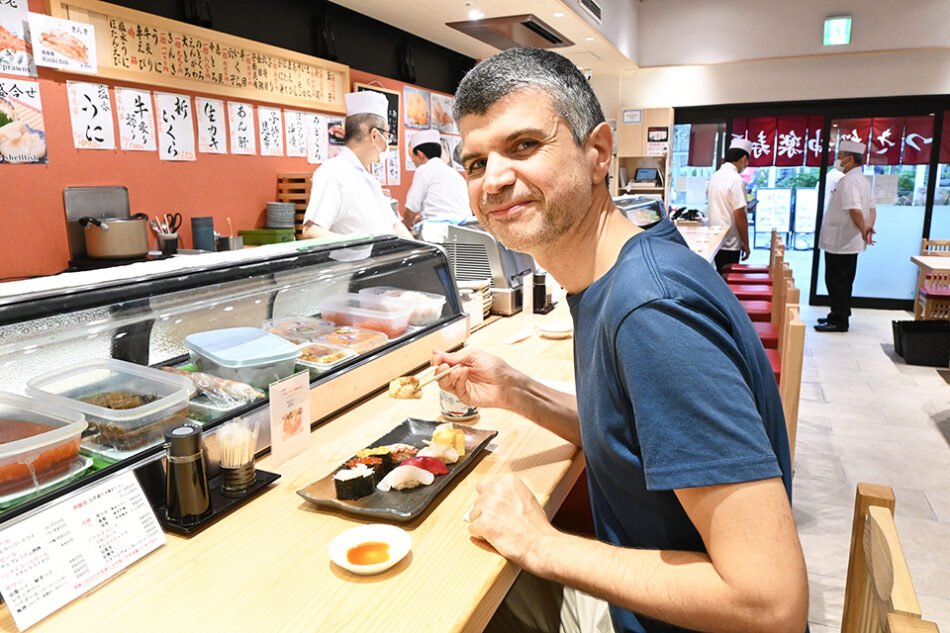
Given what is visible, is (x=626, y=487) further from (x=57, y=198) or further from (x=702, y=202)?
(x=702, y=202)

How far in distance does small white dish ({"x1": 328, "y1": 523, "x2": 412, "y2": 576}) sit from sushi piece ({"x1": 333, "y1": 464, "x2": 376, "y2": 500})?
100mm

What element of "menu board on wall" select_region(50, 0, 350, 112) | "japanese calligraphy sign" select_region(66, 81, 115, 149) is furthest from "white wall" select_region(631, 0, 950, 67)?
"japanese calligraphy sign" select_region(66, 81, 115, 149)

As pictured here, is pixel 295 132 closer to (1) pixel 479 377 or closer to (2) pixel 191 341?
(2) pixel 191 341

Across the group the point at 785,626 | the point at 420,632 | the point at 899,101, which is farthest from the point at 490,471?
the point at 899,101

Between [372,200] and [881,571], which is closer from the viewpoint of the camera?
[881,571]

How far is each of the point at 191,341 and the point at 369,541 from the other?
0.80 m

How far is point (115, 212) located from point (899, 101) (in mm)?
8268

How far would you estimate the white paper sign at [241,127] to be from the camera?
15.5 ft

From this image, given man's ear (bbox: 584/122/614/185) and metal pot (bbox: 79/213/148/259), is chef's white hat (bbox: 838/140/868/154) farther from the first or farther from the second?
man's ear (bbox: 584/122/614/185)

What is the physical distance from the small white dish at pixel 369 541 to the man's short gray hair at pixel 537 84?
790 millimetres

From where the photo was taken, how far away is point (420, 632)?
3.17 feet

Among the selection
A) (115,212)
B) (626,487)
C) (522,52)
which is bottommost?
(626,487)

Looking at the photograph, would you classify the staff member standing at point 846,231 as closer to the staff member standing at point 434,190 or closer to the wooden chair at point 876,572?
the staff member standing at point 434,190

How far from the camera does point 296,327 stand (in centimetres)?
203
